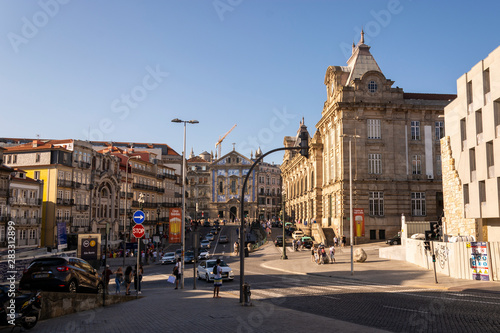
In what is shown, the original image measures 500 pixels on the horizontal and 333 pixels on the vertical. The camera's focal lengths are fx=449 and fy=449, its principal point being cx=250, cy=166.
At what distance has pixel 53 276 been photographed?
641 inches

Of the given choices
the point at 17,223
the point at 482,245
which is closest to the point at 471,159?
the point at 482,245

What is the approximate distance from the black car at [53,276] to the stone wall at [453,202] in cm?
2908

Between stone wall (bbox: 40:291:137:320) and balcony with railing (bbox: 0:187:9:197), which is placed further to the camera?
balcony with railing (bbox: 0:187:9:197)

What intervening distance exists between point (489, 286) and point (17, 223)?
47.0 metres

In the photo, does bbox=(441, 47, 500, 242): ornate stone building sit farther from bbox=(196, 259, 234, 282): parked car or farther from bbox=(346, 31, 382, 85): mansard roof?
bbox=(346, 31, 382, 85): mansard roof

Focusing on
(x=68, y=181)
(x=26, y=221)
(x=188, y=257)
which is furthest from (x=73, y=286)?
(x=68, y=181)

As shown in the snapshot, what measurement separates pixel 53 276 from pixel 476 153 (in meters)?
29.2

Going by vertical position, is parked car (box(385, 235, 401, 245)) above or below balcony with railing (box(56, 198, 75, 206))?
below

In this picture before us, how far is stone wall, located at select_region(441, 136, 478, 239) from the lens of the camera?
35.6 meters

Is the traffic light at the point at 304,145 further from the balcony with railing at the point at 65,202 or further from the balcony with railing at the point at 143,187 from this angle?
the balcony with railing at the point at 143,187

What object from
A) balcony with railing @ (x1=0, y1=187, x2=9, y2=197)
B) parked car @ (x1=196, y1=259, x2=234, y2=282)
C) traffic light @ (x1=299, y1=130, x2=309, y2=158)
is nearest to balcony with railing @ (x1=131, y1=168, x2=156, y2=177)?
balcony with railing @ (x1=0, y1=187, x2=9, y2=197)

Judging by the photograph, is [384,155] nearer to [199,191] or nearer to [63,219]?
[63,219]

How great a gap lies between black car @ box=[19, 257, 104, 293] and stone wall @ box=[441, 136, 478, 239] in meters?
29.1

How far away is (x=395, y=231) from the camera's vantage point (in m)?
56.7
